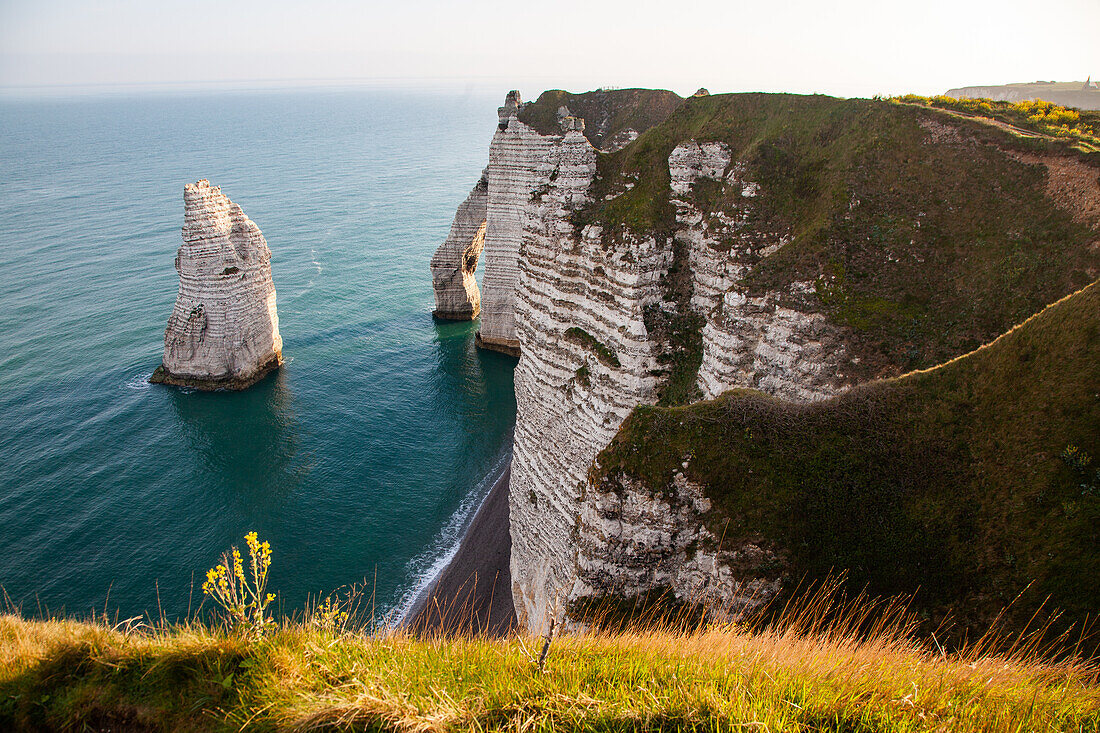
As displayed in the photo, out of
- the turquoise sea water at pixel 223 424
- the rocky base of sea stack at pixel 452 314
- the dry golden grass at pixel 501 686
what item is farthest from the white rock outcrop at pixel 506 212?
the dry golden grass at pixel 501 686

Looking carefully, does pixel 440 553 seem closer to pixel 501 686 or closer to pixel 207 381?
pixel 501 686

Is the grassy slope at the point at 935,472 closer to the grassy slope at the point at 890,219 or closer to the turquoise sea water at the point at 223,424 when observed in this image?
the grassy slope at the point at 890,219

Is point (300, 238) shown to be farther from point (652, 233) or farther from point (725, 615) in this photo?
point (725, 615)

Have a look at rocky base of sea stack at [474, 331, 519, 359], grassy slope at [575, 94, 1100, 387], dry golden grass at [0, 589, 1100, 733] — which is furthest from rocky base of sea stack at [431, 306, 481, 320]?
dry golden grass at [0, 589, 1100, 733]

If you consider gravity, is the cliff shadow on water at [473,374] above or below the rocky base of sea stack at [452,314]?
below

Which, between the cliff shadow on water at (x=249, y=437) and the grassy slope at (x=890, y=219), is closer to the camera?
the grassy slope at (x=890, y=219)

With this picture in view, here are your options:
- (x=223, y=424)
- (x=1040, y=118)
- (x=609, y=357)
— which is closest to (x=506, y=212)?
(x=223, y=424)

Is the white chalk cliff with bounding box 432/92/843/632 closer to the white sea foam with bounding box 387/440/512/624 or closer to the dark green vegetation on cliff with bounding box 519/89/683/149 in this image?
the white sea foam with bounding box 387/440/512/624
